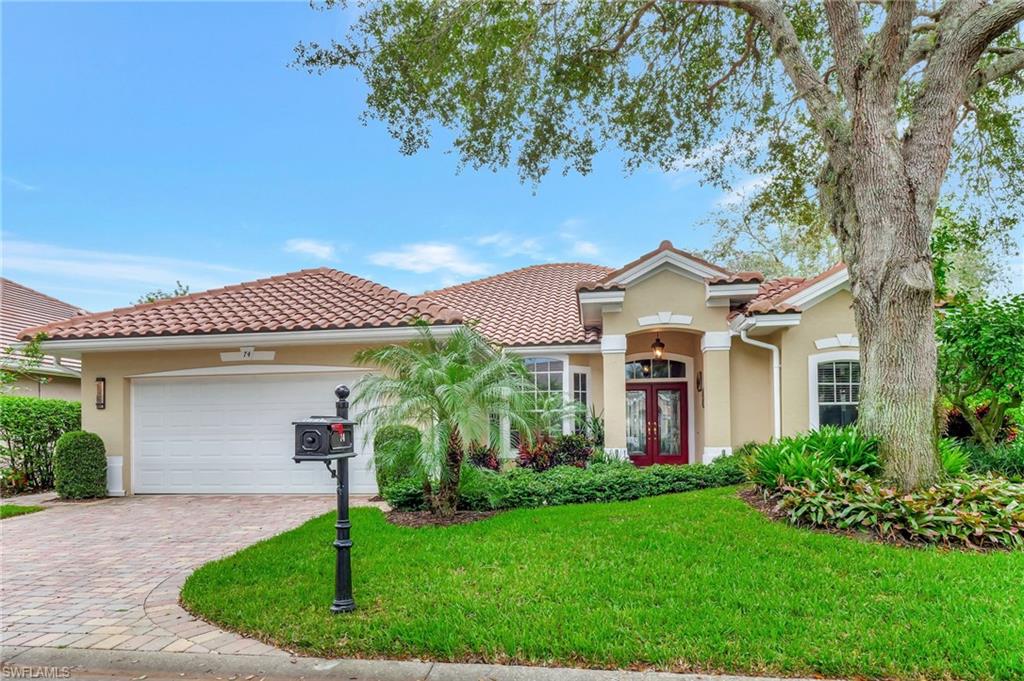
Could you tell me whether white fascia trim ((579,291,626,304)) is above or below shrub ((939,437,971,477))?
above

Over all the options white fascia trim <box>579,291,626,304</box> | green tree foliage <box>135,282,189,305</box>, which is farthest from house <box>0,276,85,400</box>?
white fascia trim <box>579,291,626,304</box>

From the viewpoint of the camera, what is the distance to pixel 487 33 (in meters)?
9.31

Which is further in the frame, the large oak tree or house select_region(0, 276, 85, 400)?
house select_region(0, 276, 85, 400)

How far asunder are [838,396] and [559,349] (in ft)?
19.0

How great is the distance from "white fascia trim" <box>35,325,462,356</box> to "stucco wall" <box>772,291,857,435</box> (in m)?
7.18

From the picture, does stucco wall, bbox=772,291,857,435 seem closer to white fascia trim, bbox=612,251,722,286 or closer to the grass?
white fascia trim, bbox=612,251,722,286

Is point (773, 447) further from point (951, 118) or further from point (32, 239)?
point (32, 239)

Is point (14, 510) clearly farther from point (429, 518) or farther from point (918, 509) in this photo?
point (918, 509)

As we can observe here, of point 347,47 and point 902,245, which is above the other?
point 347,47

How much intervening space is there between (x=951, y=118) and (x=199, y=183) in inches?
528

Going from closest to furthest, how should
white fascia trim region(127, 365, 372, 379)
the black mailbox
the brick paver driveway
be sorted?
the brick paver driveway
the black mailbox
white fascia trim region(127, 365, 372, 379)

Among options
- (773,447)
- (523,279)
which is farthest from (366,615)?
(523,279)

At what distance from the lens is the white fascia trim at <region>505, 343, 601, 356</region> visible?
12.3 meters

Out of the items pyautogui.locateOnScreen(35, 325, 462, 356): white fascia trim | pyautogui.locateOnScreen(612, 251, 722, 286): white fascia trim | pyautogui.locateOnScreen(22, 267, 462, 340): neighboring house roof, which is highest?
pyautogui.locateOnScreen(612, 251, 722, 286): white fascia trim
